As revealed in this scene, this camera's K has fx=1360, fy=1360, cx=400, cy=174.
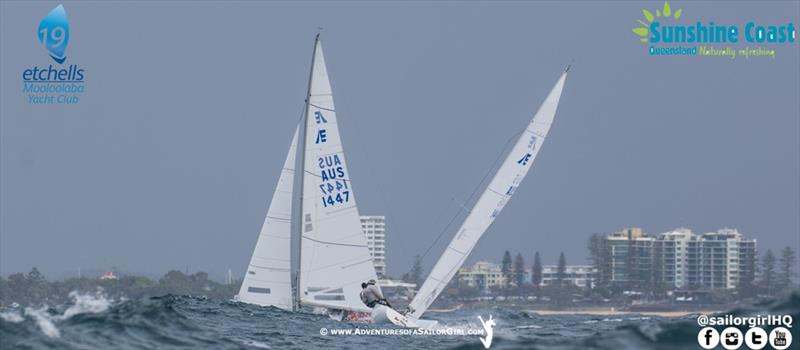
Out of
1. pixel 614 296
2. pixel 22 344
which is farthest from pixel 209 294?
pixel 614 296

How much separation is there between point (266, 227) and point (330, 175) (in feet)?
8.73

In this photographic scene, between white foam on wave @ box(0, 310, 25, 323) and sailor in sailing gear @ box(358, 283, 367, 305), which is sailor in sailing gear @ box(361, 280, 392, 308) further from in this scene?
white foam on wave @ box(0, 310, 25, 323)

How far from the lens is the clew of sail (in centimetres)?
3747

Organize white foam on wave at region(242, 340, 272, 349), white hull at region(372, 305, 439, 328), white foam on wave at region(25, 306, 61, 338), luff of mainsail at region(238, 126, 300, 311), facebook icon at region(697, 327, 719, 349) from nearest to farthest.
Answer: facebook icon at region(697, 327, 719, 349), white foam on wave at region(25, 306, 61, 338), white foam on wave at region(242, 340, 272, 349), white hull at region(372, 305, 439, 328), luff of mainsail at region(238, 126, 300, 311)

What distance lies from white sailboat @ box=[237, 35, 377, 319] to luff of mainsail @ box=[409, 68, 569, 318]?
3.38 metres

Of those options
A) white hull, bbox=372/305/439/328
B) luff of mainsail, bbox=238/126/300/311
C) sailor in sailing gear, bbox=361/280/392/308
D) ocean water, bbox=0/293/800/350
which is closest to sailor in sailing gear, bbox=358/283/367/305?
sailor in sailing gear, bbox=361/280/392/308

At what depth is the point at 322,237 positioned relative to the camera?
123ft

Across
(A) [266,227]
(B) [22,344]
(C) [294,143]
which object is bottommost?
(B) [22,344]

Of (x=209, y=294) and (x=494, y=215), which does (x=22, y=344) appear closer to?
(x=494, y=215)

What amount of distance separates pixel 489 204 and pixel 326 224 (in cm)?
506

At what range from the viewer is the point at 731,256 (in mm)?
155125

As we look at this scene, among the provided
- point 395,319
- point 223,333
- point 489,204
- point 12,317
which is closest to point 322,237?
point 395,319

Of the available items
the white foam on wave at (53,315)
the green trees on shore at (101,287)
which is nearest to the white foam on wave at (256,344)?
the white foam on wave at (53,315)

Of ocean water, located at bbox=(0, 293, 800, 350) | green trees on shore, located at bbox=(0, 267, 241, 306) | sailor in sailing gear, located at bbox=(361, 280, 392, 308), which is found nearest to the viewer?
ocean water, located at bbox=(0, 293, 800, 350)
